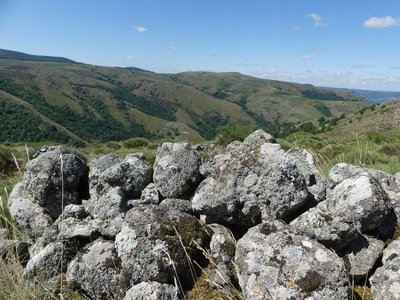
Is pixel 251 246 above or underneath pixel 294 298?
above

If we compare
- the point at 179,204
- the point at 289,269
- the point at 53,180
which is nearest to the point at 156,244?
the point at 179,204

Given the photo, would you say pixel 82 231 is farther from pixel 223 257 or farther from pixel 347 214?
pixel 347 214

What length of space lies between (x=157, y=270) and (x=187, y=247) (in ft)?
1.63

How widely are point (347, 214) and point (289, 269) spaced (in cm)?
107

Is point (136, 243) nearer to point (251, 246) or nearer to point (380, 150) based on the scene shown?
point (251, 246)

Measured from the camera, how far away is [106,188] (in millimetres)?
5875

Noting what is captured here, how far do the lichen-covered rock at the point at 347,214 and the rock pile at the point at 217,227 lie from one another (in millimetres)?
12

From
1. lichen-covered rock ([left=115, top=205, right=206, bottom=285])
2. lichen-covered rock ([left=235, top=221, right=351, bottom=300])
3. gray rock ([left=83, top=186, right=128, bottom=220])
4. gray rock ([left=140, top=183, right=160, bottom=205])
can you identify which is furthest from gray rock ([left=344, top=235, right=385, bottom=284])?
gray rock ([left=83, top=186, right=128, bottom=220])

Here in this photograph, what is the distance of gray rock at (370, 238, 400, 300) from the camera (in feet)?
12.6

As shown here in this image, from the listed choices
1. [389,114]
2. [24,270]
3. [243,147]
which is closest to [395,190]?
[243,147]

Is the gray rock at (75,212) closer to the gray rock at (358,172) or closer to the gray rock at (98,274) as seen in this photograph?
the gray rock at (98,274)

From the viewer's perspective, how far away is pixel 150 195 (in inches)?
231

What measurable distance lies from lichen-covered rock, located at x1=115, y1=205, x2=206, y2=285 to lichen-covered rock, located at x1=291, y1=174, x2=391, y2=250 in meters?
1.34

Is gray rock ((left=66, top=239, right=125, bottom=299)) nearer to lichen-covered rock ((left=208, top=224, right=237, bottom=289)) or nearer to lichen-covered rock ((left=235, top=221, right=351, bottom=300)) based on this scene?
lichen-covered rock ((left=208, top=224, right=237, bottom=289))
